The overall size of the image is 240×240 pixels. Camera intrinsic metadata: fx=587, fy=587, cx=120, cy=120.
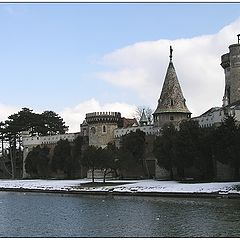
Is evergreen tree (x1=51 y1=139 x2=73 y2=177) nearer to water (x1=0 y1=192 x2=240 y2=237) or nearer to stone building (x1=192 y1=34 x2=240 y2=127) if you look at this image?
stone building (x1=192 y1=34 x2=240 y2=127)

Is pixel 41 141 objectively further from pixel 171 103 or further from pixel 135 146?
pixel 171 103

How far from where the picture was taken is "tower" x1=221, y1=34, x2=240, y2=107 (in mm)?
56000

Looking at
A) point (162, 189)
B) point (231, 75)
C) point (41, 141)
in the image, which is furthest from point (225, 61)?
point (41, 141)

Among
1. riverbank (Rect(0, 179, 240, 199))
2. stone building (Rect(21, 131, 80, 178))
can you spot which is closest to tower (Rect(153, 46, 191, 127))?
riverbank (Rect(0, 179, 240, 199))

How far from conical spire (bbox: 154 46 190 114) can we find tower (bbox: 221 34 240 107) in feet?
17.6

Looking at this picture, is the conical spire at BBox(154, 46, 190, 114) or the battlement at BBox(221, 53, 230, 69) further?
the battlement at BBox(221, 53, 230, 69)

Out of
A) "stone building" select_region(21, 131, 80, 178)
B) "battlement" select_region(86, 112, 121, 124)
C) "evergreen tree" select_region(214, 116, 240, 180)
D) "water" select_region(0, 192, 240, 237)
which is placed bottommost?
"water" select_region(0, 192, 240, 237)

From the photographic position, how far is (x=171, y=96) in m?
53.5

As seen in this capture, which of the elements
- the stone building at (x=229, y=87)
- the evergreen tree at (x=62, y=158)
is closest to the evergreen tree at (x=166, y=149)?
the stone building at (x=229, y=87)

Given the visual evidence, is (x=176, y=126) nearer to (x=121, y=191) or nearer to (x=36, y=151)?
(x=121, y=191)

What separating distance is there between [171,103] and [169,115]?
3.71 feet

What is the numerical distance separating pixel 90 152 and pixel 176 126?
316 inches

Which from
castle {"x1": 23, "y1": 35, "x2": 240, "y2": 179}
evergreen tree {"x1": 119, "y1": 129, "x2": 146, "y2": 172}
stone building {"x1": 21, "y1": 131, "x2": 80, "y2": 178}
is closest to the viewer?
castle {"x1": 23, "y1": 35, "x2": 240, "y2": 179}

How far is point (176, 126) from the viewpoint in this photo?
2066 inches
